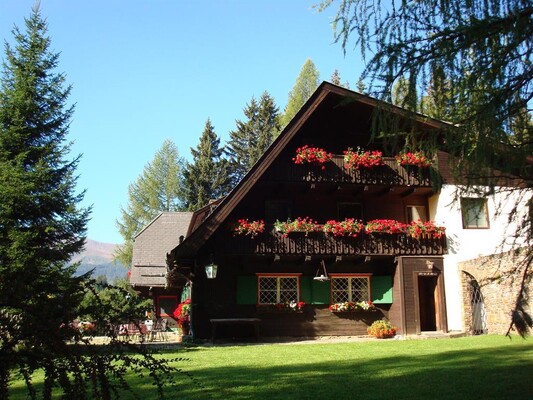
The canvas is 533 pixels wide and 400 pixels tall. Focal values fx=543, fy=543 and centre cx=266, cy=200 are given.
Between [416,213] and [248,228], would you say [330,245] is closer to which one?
[248,228]

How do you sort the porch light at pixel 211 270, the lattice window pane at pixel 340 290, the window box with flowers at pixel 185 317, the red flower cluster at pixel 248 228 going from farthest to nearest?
the window box with flowers at pixel 185 317
the lattice window pane at pixel 340 290
the red flower cluster at pixel 248 228
the porch light at pixel 211 270

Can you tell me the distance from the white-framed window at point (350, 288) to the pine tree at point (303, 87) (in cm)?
2806

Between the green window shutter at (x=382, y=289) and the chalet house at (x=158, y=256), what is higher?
the chalet house at (x=158, y=256)

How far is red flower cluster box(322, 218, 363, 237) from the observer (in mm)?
18062

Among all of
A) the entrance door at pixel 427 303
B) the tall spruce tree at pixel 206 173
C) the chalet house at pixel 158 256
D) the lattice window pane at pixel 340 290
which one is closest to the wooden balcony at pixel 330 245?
the lattice window pane at pixel 340 290

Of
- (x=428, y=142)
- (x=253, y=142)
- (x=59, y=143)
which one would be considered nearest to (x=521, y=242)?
(x=428, y=142)

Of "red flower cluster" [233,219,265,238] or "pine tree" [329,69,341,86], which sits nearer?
"red flower cluster" [233,219,265,238]

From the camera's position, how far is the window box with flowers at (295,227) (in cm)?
1773

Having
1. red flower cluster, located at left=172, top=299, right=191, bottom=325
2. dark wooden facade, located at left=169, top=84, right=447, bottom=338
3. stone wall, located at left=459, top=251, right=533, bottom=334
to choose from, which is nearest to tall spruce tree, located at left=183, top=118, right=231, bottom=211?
red flower cluster, located at left=172, top=299, right=191, bottom=325

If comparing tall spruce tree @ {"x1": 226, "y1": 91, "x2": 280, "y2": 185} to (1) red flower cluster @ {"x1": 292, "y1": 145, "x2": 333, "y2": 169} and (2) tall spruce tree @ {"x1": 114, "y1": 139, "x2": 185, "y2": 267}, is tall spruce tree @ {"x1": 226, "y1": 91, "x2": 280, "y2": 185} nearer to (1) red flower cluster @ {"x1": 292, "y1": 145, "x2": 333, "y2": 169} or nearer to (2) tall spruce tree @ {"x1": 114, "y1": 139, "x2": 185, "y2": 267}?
(2) tall spruce tree @ {"x1": 114, "y1": 139, "x2": 185, "y2": 267}

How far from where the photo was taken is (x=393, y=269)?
19.1m

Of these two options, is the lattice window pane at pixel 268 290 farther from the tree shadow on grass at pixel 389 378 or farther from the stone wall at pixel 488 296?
the tree shadow on grass at pixel 389 378

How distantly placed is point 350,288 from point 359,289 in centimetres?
33

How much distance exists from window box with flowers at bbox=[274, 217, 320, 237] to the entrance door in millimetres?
5089
